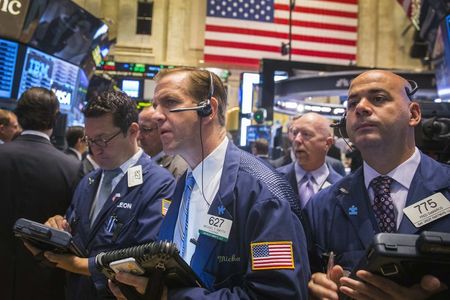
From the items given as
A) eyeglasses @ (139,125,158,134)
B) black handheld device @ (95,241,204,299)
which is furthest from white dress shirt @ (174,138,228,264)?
eyeglasses @ (139,125,158,134)

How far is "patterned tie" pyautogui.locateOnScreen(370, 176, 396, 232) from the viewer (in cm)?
185

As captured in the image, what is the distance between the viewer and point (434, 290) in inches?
51.4

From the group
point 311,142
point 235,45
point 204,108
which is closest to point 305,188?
point 311,142

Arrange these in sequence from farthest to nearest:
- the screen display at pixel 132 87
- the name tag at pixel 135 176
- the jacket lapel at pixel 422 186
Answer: the screen display at pixel 132 87 → the name tag at pixel 135 176 → the jacket lapel at pixel 422 186

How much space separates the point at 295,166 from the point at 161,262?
3019 millimetres

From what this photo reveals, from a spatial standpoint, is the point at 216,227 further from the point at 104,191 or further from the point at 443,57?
the point at 443,57

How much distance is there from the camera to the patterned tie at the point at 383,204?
1.85 m

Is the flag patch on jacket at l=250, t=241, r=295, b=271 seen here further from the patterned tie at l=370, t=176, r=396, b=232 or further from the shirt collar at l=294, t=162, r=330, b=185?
the shirt collar at l=294, t=162, r=330, b=185

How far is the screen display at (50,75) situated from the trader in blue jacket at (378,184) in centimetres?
660

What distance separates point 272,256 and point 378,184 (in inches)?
26.3

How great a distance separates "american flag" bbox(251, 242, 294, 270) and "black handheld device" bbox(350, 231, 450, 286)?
0.29m

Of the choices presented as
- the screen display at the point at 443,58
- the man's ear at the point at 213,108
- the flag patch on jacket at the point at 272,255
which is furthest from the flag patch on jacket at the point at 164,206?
the screen display at the point at 443,58

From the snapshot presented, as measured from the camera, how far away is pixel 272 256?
154cm

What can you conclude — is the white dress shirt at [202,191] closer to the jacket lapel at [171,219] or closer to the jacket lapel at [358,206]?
the jacket lapel at [171,219]
